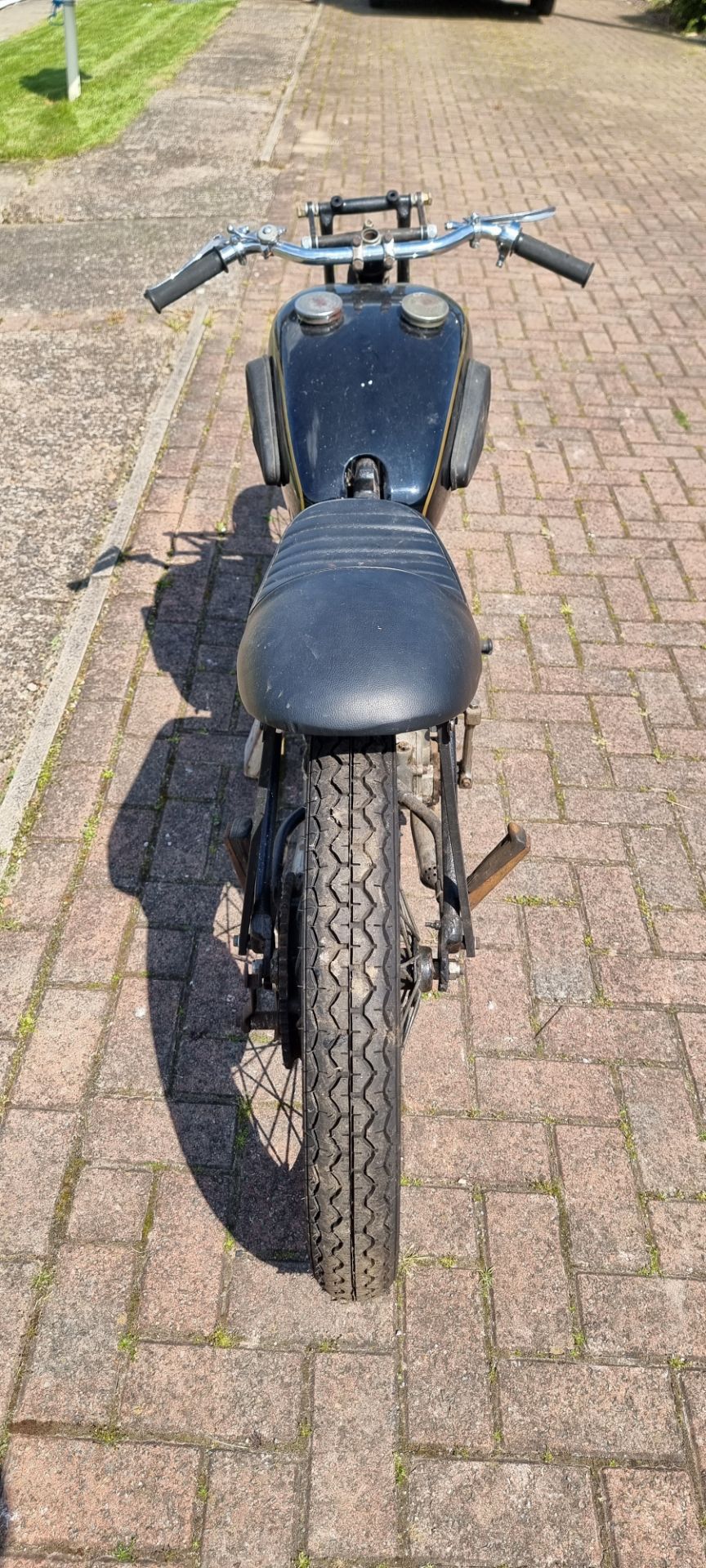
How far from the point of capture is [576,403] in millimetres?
5684

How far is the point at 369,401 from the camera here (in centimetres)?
253

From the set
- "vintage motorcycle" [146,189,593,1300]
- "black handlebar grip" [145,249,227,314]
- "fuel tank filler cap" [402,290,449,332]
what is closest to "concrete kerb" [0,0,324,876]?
"vintage motorcycle" [146,189,593,1300]

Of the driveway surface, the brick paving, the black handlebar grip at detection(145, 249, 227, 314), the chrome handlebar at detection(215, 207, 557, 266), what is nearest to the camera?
the brick paving

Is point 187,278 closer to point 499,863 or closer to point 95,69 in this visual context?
point 499,863

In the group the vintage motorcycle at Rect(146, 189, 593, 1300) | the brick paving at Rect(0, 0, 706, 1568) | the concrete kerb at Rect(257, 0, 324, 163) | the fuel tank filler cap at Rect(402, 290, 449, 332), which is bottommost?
the brick paving at Rect(0, 0, 706, 1568)

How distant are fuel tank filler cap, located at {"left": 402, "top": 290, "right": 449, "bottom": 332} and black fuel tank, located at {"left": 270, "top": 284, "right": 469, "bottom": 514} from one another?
2 cm

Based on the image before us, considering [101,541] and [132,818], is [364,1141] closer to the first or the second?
[132,818]

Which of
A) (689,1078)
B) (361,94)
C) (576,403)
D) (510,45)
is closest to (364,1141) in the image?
(689,1078)

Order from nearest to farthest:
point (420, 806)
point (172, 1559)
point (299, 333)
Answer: point (172, 1559), point (420, 806), point (299, 333)

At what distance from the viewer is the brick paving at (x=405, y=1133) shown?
2.07 metres

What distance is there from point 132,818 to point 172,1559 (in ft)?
6.67

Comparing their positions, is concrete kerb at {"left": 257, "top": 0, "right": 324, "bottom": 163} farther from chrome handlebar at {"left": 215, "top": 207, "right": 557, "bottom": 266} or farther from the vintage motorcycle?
the vintage motorcycle

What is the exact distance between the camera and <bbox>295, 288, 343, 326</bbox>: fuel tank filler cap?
2.62m

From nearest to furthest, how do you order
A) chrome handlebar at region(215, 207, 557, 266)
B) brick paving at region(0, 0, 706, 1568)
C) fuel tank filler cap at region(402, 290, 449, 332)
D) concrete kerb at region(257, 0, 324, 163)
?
brick paving at region(0, 0, 706, 1568) → fuel tank filler cap at region(402, 290, 449, 332) → chrome handlebar at region(215, 207, 557, 266) → concrete kerb at region(257, 0, 324, 163)
